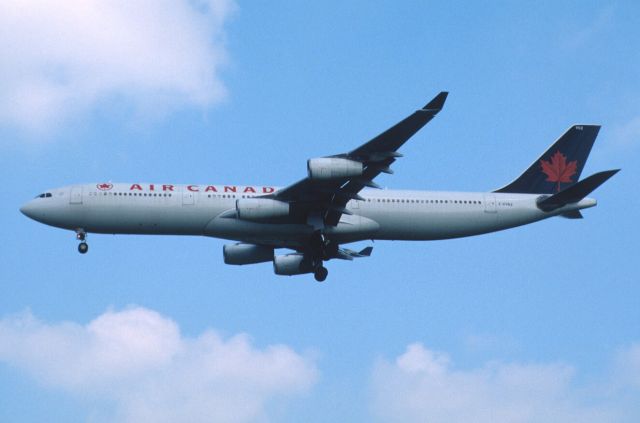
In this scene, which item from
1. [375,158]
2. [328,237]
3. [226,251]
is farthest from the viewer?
[226,251]

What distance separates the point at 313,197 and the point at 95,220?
10523mm

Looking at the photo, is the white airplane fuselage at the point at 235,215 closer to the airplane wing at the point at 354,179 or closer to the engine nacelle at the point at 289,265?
the airplane wing at the point at 354,179

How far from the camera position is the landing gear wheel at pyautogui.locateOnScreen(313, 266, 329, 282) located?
52.2 metres

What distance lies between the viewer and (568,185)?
55656mm

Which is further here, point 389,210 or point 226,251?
point 226,251

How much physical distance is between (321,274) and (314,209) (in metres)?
5.18

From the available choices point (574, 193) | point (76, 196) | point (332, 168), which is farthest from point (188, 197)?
point (574, 193)

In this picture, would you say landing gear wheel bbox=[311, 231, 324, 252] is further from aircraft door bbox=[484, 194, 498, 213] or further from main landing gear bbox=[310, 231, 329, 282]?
aircraft door bbox=[484, 194, 498, 213]

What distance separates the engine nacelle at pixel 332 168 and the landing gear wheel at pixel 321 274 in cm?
961

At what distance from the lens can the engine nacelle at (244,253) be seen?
5475 centimetres

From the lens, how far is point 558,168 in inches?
2195

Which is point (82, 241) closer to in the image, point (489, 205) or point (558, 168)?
point (489, 205)

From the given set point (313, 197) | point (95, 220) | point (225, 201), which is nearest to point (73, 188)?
point (95, 220)

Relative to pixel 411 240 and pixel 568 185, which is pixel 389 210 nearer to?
pixel 411 240
